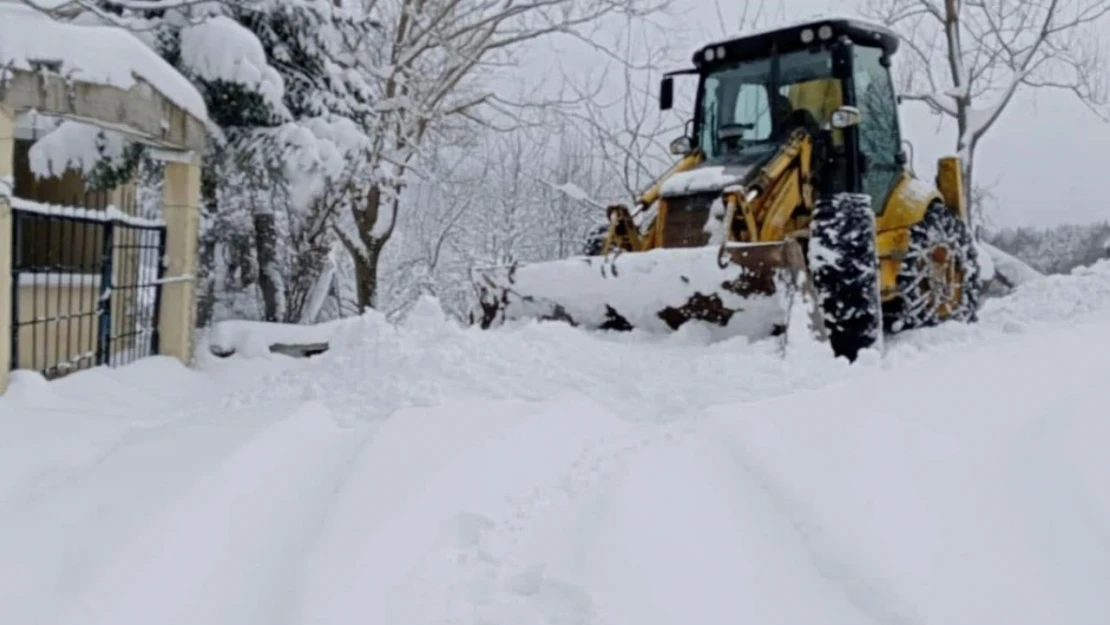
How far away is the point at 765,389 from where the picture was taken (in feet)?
14.3

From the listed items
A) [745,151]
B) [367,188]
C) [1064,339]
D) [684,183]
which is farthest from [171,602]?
[367,188]

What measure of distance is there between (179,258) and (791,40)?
4810 mm

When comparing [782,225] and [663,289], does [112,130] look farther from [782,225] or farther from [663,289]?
[782,225]

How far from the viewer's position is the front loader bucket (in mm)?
5266

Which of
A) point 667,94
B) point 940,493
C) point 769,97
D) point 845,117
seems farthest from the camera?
point 667,94

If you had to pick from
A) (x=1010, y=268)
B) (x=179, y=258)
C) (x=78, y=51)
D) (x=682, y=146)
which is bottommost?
(x=179, y=258)

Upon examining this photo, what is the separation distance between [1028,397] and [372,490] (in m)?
2.86

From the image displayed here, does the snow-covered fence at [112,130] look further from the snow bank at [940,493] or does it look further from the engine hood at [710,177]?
the snow bank at [940,493]

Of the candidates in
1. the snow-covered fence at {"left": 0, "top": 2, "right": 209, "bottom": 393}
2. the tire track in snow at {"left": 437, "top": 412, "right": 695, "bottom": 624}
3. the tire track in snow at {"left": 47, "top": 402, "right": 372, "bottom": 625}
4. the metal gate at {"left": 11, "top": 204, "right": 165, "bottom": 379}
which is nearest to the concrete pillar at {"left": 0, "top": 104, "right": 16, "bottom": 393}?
the snow-covered fence at {"left": 0, "top": 2, "right": 209, "bottom": 393}

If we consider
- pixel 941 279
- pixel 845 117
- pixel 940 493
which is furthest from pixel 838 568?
pixel 941 279

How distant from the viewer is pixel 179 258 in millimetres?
6527

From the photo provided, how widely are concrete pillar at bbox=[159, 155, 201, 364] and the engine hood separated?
3461mm

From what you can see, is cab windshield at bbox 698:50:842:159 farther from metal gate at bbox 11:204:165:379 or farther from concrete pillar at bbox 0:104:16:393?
concrete pillar at bbox 0:104:16:393

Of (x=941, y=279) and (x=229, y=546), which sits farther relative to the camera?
(x=941, y=279)
